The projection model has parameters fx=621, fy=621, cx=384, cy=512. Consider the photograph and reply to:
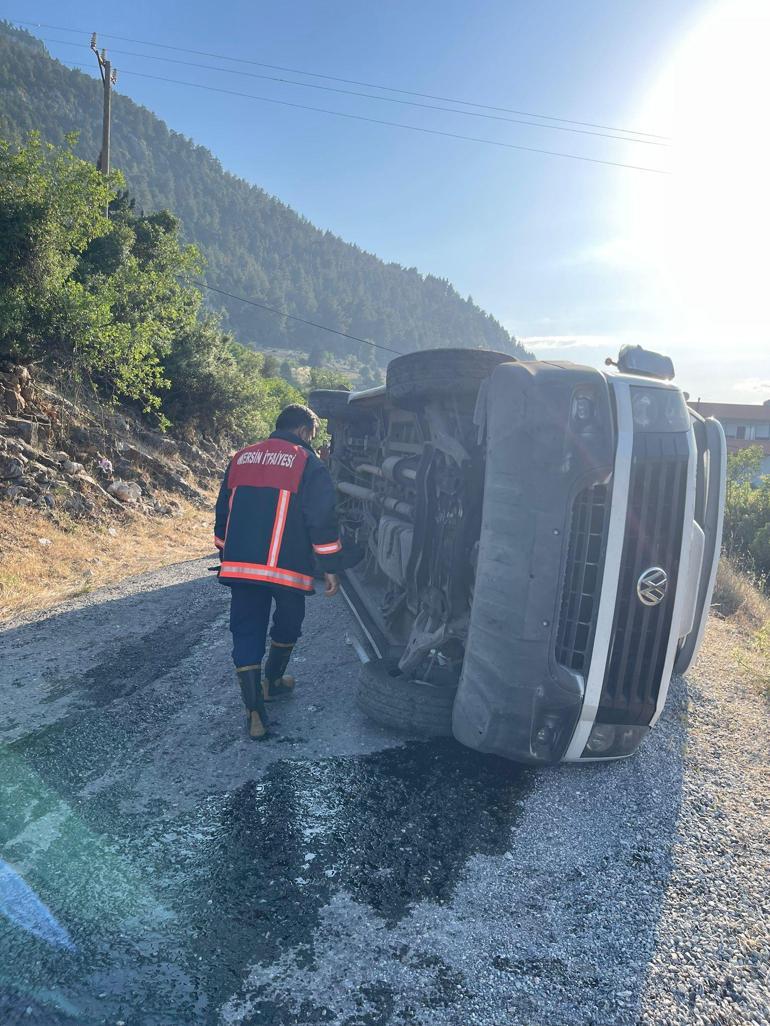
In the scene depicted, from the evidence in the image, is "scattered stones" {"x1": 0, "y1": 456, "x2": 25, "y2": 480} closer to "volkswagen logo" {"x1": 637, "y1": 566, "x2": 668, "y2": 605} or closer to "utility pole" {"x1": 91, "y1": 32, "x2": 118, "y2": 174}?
"volkswagen logo" {"x1": 637, "y1": 566, "x2": 668, "y2": 605}

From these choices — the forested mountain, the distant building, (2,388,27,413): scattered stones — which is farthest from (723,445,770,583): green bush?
the forested mountain

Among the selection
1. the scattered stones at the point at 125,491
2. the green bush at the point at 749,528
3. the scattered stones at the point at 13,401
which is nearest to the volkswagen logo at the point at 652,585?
the green bush at the point at 749,528

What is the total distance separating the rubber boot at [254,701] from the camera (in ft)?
10.5

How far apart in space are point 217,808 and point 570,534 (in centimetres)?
186

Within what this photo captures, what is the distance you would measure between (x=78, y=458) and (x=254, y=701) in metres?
7.71

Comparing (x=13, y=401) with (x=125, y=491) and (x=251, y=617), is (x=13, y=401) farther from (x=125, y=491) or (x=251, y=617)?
(x=251, y=617)

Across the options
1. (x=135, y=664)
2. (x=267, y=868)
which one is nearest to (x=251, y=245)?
(x=135, y=664)

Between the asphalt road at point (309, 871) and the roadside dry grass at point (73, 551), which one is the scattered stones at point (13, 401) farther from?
the asphalt road at point (309, 871)

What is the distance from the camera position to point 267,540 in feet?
10.9

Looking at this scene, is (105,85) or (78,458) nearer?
(78,458)

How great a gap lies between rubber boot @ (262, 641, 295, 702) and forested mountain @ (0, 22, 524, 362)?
121 metres

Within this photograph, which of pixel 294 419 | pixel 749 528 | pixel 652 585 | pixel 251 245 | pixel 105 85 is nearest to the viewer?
pixel 652 585

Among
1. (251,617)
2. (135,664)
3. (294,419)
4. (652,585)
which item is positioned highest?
(294,419)

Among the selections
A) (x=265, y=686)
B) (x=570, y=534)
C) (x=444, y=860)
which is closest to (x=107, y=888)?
(x=444, y=860)
